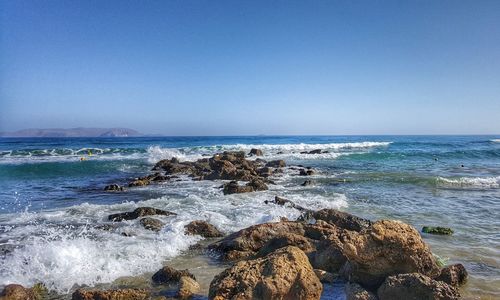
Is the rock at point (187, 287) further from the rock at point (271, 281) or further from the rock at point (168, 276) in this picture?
the rock at point (271, 281)

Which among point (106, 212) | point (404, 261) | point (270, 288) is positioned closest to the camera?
point (270, 288)

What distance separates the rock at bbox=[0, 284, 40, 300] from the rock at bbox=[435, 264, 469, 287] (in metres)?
5.69

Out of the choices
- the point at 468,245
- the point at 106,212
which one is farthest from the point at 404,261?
the point at 106,212

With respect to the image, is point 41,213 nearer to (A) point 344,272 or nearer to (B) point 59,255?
(B) point 59,255

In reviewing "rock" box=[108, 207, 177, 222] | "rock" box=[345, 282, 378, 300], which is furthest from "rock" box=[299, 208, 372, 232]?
"rock" box=[108, 207, 177, 222]

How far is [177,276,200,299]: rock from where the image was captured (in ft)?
16.1

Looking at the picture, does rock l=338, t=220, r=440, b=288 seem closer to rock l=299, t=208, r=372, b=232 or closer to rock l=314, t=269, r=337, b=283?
rock l=314, t=269, r=337, b=283

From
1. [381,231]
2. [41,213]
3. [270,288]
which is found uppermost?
[381,231]

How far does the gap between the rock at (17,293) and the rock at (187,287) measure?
6.80ft

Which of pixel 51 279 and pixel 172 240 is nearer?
pixel 51 279

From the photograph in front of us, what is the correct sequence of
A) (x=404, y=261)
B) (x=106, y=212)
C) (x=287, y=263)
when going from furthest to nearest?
(x=106, y=212), (x=404, y=261), (x=287, y=263)

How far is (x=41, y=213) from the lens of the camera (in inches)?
423

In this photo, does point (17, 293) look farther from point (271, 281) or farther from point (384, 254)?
point (384, 254)

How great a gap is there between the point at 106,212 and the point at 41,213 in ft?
6.36
